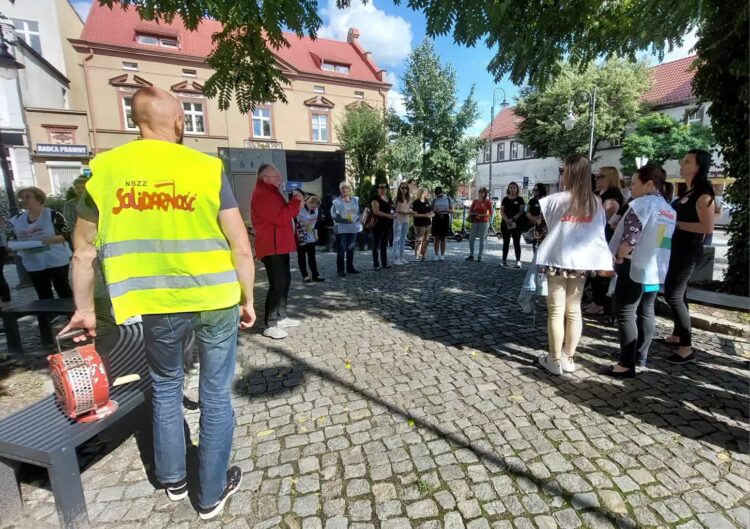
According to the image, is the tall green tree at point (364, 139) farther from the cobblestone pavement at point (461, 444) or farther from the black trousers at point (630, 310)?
the black trousers at point (630, 310)

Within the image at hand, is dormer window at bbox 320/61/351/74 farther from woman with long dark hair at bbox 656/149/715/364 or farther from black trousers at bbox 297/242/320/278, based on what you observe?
woman with long dark hair at bbox 656/149/715/364

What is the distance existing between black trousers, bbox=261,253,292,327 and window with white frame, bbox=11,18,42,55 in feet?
92.4

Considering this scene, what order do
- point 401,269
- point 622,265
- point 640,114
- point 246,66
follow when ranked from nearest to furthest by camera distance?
point 622,265 → point 246,66 → point 401,269 → point 640,114

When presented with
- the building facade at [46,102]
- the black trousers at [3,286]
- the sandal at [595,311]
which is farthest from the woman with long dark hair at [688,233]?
the building facade at [46,102]

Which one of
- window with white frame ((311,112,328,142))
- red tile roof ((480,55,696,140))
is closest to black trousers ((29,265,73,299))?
window with white frame ((311,112,328,142))

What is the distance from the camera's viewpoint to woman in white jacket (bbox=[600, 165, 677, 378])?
3172 millimetres

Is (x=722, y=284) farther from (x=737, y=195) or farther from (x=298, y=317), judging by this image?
(x=298, y=317)

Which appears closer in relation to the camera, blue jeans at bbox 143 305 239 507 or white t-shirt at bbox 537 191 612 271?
blue jeans at bbox 143 305 239 507

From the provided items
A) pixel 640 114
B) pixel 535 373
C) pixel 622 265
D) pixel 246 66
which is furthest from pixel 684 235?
pixel 640 114

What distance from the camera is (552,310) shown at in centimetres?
340

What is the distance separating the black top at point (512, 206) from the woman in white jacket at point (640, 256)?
4.72m

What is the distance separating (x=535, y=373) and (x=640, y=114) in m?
30.7

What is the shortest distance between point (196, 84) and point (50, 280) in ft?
60.1

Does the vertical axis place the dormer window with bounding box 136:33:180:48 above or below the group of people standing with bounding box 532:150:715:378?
above
